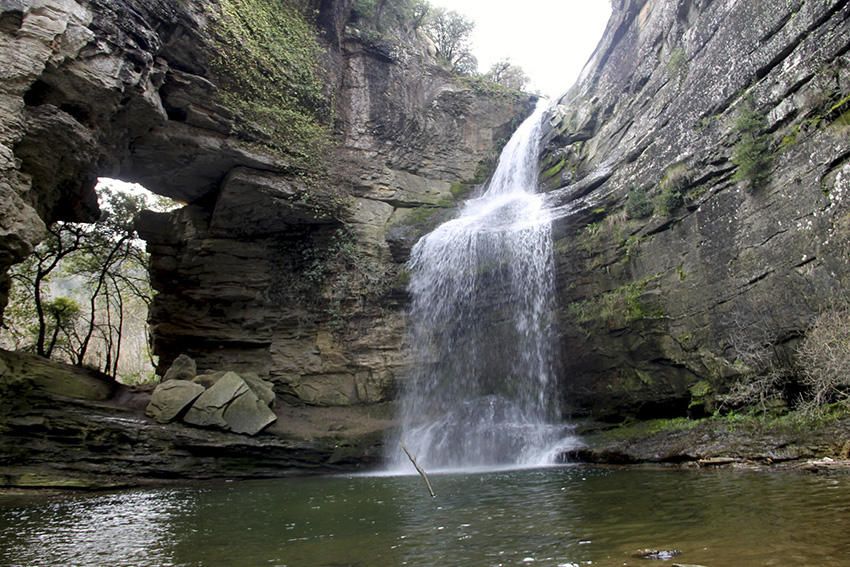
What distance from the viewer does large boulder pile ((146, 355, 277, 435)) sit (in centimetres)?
1265

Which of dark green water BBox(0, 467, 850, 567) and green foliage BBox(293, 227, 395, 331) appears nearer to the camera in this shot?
dark green water BBox(0, 467, 850, 567)

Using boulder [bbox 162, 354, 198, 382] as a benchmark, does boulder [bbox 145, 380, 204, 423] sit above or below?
below

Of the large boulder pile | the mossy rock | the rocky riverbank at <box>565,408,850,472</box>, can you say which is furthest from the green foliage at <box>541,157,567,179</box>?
the mossy rock

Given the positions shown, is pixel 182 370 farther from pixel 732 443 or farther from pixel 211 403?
pixel 732 443

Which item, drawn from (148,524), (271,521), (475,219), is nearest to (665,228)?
(475,219)

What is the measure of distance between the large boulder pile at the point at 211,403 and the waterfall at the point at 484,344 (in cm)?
378

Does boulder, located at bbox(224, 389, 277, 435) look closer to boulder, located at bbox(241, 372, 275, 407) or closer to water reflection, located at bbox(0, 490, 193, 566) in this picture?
boulder, located at bbox(241, 372, 275, 407)

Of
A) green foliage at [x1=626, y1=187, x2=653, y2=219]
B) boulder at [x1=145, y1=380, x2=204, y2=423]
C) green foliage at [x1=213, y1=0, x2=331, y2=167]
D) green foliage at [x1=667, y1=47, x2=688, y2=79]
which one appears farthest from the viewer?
green foliage at [x1=213, y1=0, x2=331, y2=167]

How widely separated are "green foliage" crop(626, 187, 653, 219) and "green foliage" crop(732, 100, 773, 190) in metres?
2.16

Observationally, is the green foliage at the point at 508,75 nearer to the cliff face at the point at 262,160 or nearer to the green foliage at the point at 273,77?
the cliff face at the point at 262,160

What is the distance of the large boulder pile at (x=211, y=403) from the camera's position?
12.6 m

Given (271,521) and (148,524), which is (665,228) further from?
(148,524)

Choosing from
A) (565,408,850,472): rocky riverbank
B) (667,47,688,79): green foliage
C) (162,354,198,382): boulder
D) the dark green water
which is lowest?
the dark green water

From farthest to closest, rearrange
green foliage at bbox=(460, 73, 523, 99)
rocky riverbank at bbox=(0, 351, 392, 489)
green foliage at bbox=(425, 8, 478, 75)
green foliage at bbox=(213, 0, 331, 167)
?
green foliage at bbox=(425, 8, 478, 75) < green foliage at bbox=(460, 73, 523, 99) < green foliage at bbox=(213, 0, 331, 167) < rocky riverbank at bbox=(0, 351, 392, 489)
